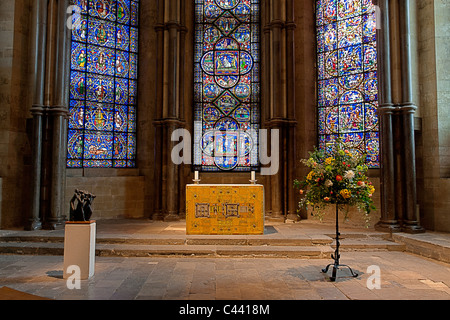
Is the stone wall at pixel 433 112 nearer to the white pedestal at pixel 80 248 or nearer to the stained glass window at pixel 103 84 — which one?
the white pedestal at pixel 80 248

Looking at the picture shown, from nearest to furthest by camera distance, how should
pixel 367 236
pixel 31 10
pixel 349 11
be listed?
pixel 367 236 < pixel 31 10 < pixel 349 11

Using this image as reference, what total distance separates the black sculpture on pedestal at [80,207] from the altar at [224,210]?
254cm

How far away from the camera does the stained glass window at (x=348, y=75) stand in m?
9.32

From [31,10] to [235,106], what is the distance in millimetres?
6095

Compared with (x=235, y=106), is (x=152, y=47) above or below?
above

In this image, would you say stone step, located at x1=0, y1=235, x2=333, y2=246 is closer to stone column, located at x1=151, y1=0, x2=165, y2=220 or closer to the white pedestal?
the white pedestal

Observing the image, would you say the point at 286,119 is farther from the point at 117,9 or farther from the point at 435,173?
the point at 117,9

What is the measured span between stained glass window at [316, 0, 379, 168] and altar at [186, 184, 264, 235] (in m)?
3.48

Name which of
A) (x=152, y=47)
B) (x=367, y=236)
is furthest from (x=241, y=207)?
(x=152, y=47)

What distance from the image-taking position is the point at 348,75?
9.75 meters

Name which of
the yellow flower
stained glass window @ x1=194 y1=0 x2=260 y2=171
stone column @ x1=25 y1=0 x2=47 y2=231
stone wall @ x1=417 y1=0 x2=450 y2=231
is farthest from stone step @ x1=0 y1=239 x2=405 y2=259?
stained glass window @ x1=194 y1=0 x2=260 y2=171

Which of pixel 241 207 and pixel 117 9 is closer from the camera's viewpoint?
pixel 241 207

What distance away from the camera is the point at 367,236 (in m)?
7.61
